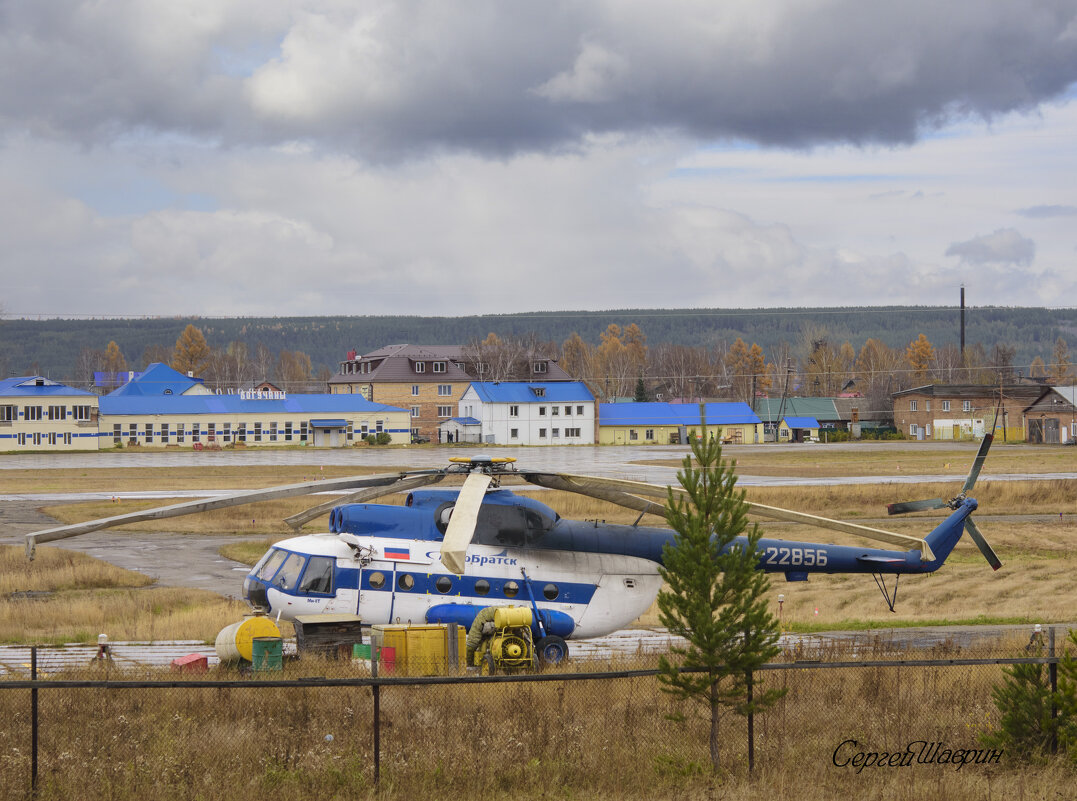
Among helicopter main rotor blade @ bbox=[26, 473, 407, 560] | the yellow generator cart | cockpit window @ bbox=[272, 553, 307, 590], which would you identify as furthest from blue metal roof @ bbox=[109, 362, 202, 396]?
the yellow generator cart

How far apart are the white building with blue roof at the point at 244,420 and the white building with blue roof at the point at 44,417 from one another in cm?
229

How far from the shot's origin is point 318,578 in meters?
16.7

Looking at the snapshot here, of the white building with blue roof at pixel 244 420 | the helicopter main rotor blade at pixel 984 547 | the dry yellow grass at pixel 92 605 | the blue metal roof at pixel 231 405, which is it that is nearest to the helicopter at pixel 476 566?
the helicopter main rotor blade at pixel 984 547

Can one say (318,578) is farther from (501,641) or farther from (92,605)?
(92,605)

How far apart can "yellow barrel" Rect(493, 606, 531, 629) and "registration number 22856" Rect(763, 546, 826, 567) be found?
452 cm

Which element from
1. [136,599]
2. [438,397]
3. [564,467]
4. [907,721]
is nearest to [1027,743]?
[907,721]

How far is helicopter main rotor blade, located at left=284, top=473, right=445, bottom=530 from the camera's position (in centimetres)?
1616

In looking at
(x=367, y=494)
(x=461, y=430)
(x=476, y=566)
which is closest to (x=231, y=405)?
(x=461, y=430)

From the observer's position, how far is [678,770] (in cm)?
1126

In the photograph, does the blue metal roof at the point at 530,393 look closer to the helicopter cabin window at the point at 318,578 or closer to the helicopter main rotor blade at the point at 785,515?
the helicopter cabin window at the point at 318,578

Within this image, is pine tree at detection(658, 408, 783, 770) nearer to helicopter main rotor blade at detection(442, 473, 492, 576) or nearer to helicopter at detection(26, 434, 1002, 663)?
helicopter main rotor blade at detection(442, 473, 492, 576)

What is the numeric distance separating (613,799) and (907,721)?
478 centimetres

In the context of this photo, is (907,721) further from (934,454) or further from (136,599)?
(934,454)

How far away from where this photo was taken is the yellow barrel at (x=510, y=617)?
15648 millimetres
